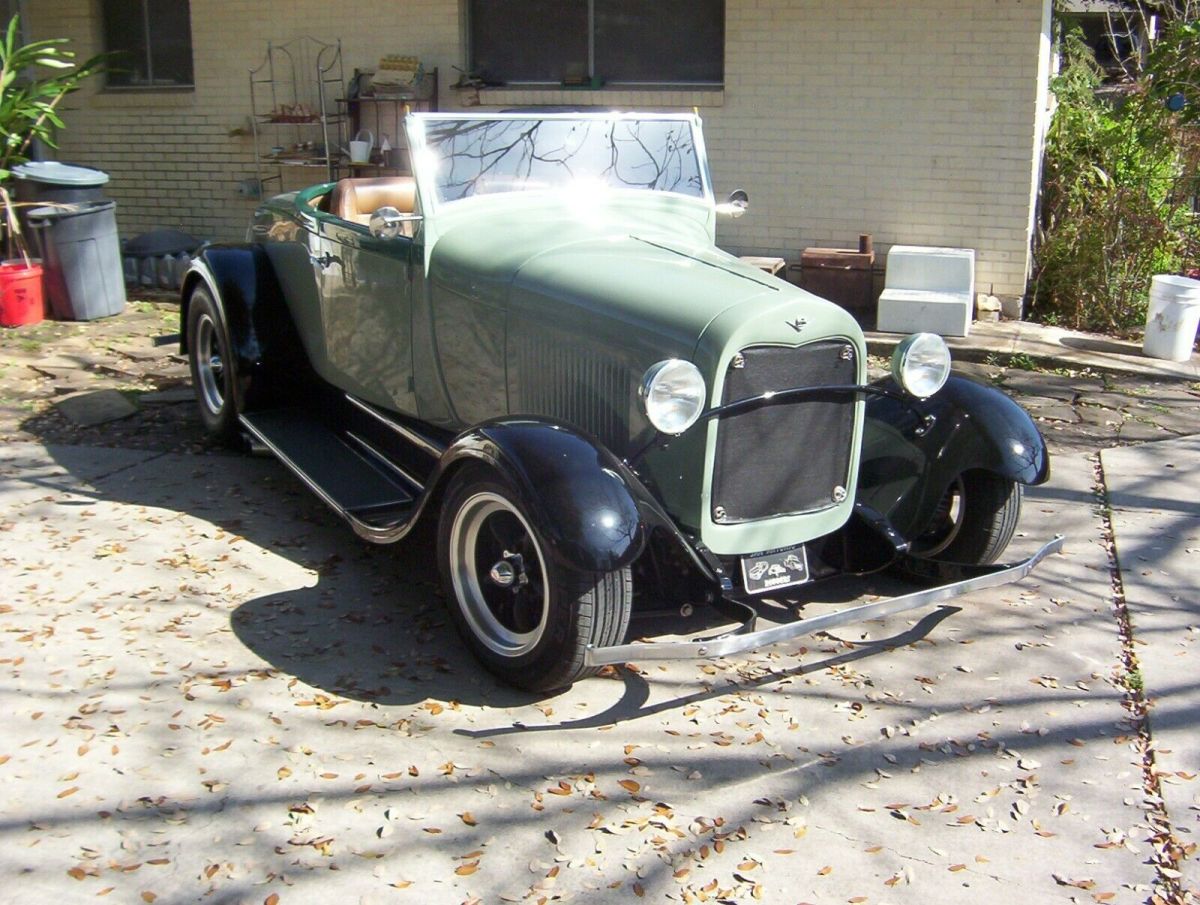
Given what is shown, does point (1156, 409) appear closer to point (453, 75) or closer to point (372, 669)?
point (372, 669)

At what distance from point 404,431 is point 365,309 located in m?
0.58

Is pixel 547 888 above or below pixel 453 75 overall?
below

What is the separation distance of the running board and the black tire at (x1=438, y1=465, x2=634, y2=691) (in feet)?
1.23

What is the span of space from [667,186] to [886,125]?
178 inches

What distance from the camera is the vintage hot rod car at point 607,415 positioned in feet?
12.0

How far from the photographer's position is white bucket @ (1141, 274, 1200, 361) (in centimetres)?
809

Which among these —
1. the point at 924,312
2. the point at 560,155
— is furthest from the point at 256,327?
the point at 924,312

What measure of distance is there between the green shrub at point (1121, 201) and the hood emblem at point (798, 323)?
5.98m

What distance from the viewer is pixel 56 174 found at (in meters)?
9.05

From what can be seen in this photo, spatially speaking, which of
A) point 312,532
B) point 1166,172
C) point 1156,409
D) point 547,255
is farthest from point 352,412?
point 1166,172

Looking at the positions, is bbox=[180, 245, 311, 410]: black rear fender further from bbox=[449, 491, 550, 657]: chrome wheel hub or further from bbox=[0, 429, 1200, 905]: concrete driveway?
bbox=[449, 491, 550, 657]: chrome wheel hub

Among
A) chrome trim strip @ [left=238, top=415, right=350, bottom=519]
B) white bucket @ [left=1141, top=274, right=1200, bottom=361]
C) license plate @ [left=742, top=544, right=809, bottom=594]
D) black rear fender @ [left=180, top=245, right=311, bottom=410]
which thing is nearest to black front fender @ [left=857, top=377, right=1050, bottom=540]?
license plate @ [left=742, top=544, right=809, bottom=594]

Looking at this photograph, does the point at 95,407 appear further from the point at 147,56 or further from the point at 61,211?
the point at 147,56

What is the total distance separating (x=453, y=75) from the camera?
33.4 ft
